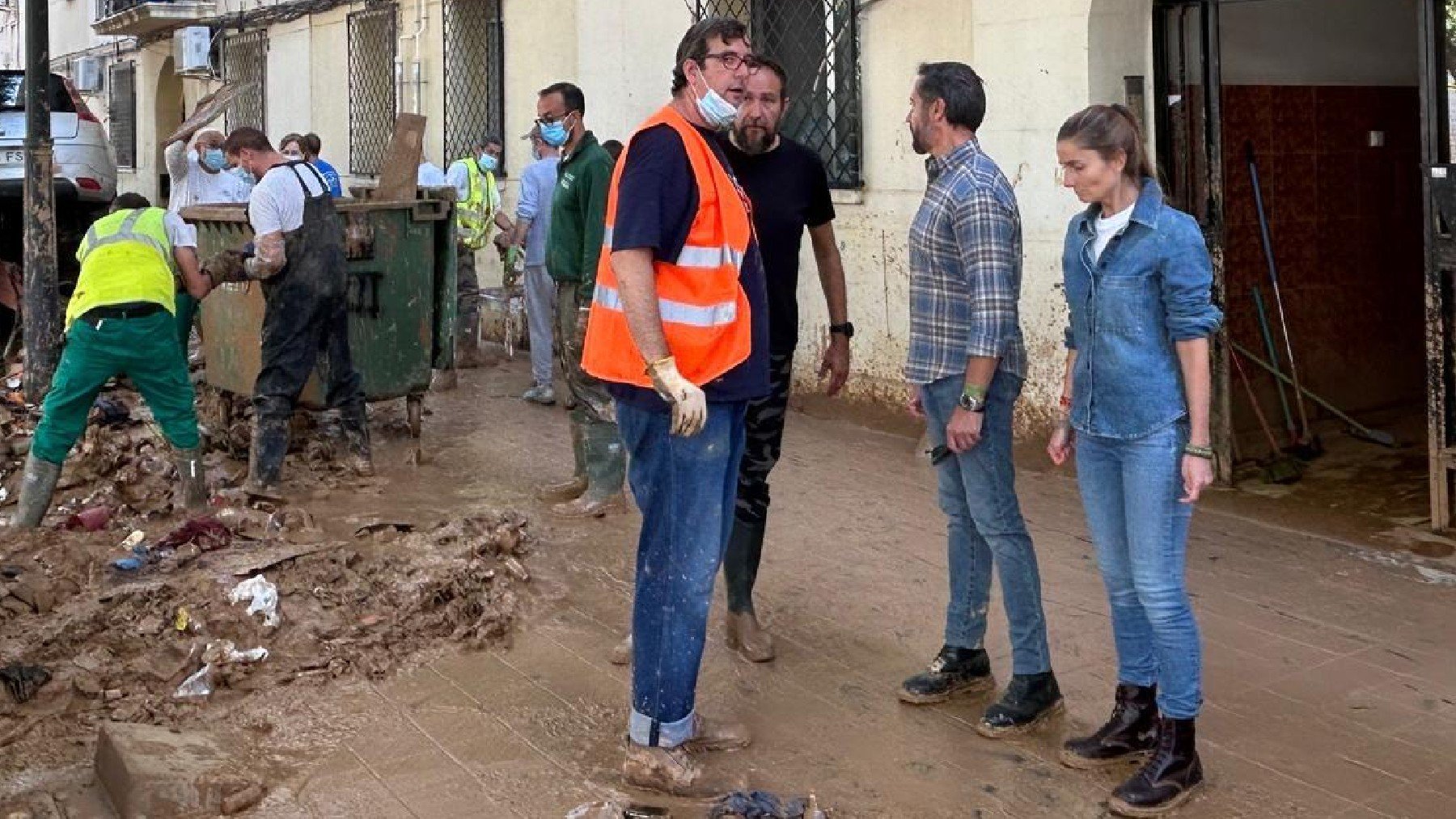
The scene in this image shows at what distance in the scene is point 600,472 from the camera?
22.7 ft

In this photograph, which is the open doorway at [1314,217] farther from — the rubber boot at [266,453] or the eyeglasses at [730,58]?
the rubber boot at [266,453]

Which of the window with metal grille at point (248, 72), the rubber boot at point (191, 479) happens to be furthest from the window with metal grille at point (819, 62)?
the window with metal grille at point (248, 72)

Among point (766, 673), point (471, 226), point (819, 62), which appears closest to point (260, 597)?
point (766, 673)

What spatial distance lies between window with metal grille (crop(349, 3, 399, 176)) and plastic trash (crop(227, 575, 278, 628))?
31.5 feet

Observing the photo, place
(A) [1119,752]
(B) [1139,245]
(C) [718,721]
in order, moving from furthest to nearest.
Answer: (C) [718,721] < (A) [1119,752] < (B) [1139,245]

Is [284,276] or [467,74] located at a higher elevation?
[467,74]

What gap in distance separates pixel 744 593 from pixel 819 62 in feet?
17.4

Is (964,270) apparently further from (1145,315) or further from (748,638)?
(748,638)

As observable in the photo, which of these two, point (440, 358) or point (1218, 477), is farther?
point (440, 358)

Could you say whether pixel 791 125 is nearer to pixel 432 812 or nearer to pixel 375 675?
pixel 375 675

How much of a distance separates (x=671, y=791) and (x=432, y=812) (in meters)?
0.59

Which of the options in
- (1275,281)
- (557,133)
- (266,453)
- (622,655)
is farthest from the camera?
(1275,281)

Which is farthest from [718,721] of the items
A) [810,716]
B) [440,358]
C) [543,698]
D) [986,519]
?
[440,358]

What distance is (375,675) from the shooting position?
4.96 meters
